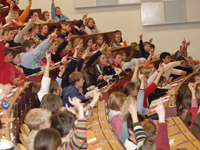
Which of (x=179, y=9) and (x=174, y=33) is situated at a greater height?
(x=179, y=9)

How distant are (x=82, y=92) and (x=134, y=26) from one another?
6.58m

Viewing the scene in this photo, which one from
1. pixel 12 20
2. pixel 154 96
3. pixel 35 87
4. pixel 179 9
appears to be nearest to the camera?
pixel 35 87

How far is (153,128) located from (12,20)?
550cm

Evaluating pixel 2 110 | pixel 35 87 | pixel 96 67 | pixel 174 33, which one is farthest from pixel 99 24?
pixel 2 110

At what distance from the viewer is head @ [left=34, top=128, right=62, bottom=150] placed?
5.80 ft

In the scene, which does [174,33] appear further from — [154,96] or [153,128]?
[153,128]

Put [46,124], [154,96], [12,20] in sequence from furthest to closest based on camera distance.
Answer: [12,20] → [154,96] → [46,124]

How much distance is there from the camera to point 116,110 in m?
3.05

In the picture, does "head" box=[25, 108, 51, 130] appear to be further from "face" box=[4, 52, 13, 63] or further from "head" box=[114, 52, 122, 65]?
"head" box=[114, 52, 122, 65]

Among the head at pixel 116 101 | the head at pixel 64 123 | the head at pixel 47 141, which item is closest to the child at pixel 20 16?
the head at pixel 116 101

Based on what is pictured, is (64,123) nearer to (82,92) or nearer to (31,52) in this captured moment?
(82,92)

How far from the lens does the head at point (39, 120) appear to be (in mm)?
2271

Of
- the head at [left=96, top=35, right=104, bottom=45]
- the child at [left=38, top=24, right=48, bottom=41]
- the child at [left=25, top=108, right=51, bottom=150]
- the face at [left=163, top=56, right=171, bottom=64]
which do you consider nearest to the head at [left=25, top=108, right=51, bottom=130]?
the child at [left=25, top=108, right=51, bottom=150]

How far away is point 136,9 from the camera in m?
10.0
